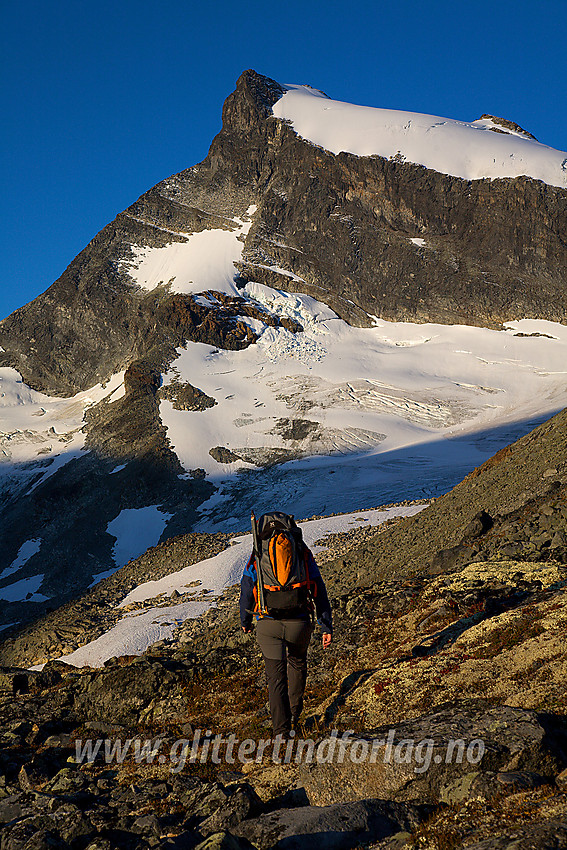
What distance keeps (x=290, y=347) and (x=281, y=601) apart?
132m

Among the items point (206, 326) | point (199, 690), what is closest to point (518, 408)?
point (206, 326)

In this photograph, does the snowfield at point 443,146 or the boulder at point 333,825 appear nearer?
the boulder at point 333,825

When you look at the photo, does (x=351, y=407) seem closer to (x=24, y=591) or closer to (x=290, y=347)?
(x=290, y=347)

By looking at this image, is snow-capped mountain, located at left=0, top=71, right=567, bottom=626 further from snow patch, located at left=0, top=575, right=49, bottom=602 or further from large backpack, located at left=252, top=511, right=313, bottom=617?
large backpack, located at left=252, top=511, right=313, bottom=617

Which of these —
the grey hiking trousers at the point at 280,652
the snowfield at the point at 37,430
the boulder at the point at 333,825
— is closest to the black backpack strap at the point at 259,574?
the grey hiking trousers at the point at 280,652

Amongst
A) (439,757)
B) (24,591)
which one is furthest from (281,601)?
(24,591)

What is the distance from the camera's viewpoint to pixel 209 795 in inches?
258

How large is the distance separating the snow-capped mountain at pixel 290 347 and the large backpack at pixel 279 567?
179 ft

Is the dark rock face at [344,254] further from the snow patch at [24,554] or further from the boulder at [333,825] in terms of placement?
the boulder at [333,825]

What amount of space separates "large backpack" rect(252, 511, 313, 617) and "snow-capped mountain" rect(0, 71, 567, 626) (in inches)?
2147

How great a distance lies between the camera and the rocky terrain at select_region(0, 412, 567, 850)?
5.34 metres

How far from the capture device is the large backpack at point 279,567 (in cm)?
774

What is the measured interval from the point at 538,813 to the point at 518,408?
106974 mm

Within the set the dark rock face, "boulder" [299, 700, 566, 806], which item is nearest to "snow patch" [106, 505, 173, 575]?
"boulder" [299, 700, 566, 806]
